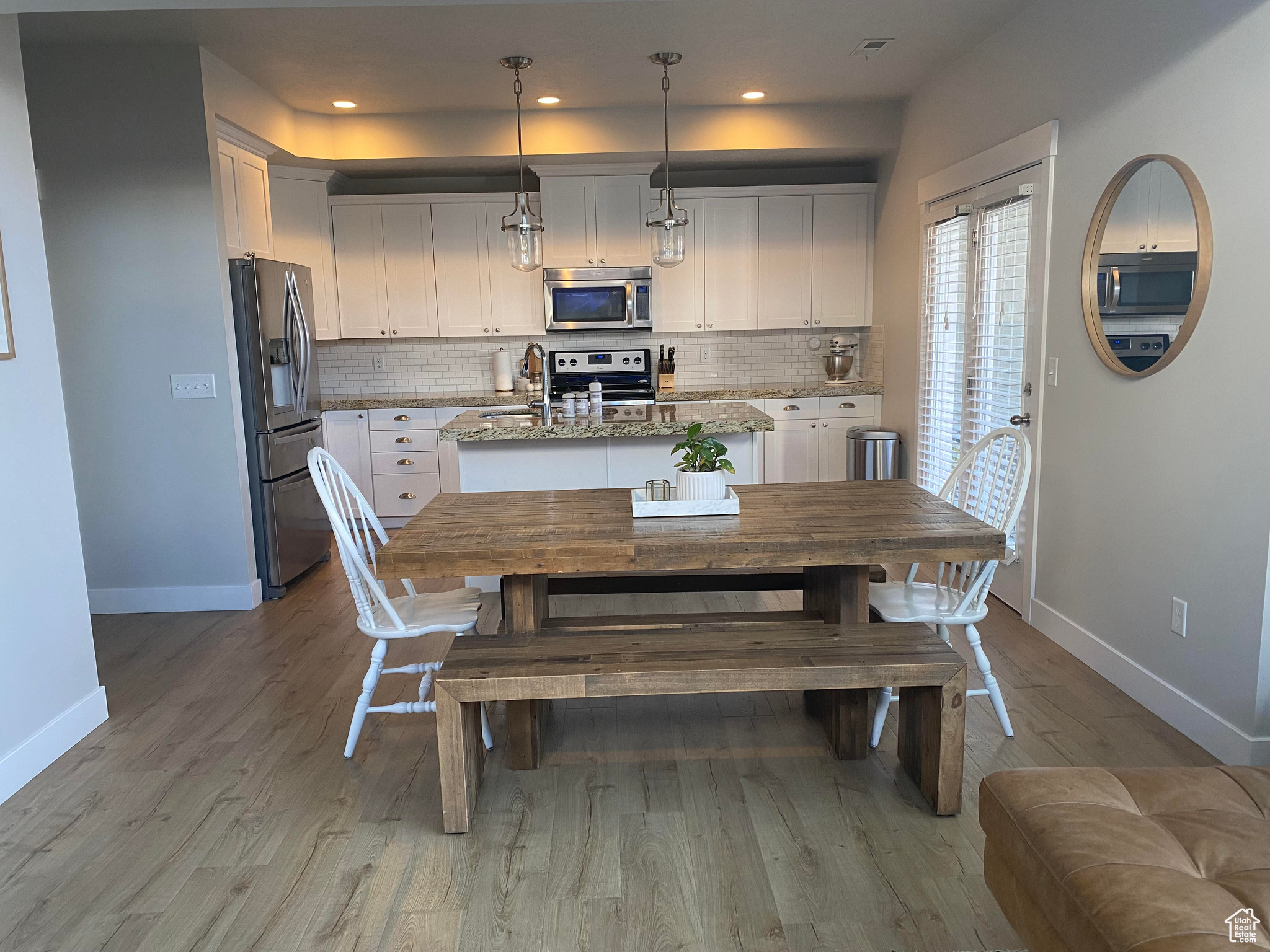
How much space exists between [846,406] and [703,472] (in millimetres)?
3496

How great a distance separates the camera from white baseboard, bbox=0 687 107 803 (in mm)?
2633

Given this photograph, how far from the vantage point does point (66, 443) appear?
118 inches

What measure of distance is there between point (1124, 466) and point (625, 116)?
3638mm

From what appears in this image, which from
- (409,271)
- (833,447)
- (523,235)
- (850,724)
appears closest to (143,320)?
(523,235)

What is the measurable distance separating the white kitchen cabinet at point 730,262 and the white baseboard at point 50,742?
4.36 m

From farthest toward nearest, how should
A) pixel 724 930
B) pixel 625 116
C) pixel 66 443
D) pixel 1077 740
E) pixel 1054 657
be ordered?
1. pixel 625 116
2. pixel 1054 657
3. pixel 66 443
4. pixel 1077 740
5. pixel 724 930

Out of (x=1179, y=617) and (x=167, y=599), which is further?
(x=167, y=599)

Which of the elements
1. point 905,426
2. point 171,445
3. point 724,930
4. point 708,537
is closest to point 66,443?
point 171,445

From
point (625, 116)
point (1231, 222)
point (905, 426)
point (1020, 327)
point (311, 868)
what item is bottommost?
point (311, 868)

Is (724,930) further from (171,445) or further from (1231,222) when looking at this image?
(171,445)

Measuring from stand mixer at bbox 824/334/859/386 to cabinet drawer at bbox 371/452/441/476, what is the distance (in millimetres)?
2753

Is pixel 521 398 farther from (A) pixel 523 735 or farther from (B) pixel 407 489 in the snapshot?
(A) pixel 523 735

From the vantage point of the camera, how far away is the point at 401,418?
19.6 ft

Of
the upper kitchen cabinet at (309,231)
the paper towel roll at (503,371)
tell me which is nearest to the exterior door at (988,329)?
the paper towel roll at (503,371)
